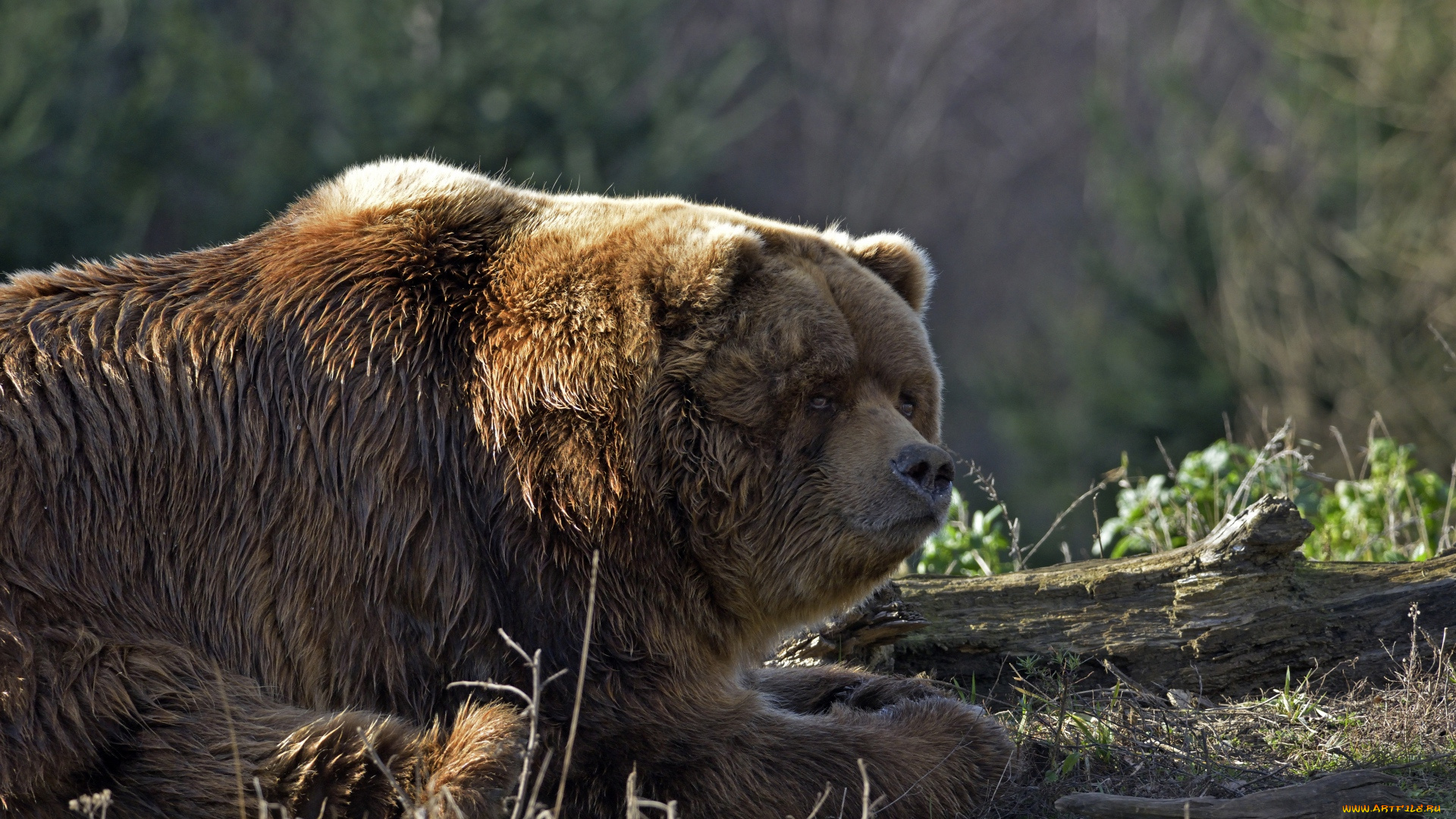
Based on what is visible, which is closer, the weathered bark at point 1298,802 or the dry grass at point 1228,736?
the weathered bark at point 1298,802

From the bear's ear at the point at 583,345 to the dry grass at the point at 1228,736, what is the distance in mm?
1442

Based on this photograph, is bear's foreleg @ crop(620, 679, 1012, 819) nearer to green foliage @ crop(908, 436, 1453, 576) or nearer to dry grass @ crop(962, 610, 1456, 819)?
dry grass @ crop(962, 610, 1456, 819)

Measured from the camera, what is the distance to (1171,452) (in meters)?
14.0

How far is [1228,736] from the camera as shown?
384 centimetres

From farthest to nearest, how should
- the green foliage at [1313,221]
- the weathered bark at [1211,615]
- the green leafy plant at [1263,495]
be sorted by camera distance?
1. the green foliage at [1313,221]
2. the green leafy plant at [1263,495]
3. the weathered bark at [1211,615]

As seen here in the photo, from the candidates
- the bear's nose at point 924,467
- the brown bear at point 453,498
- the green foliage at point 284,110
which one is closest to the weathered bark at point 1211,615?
the brown bear at point 453,498

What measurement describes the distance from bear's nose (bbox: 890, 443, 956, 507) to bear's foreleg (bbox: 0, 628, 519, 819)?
115cm

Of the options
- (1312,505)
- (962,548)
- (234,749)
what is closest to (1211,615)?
(962,548)

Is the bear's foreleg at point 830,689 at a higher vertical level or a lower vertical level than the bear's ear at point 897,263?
lower

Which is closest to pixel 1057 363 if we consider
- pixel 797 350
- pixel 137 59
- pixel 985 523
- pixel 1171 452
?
pixel 1171 452

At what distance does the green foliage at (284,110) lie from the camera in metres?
12.7

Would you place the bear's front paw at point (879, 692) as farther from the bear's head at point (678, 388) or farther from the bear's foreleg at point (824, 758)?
the bear's head at point (678, 388)

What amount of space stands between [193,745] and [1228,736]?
2.80 meters

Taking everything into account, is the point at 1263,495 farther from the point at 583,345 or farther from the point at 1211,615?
the point at 583,345
